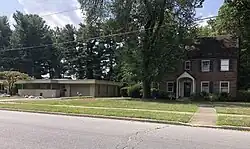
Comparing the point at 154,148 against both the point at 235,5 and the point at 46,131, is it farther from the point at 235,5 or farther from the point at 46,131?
the point at 235,5

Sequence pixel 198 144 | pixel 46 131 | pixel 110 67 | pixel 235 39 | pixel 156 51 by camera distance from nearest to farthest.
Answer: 1. pixel 198 144
2. pixel 46 131
3. pixel 156 51
4. pixel 235 39
5. pixel 110 67

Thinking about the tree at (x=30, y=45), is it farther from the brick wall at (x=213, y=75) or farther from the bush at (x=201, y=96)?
the bush at (x=201, y=96)

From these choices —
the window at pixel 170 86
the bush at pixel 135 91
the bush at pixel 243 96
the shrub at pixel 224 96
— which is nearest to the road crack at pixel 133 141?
the shrub at pixel 224 96

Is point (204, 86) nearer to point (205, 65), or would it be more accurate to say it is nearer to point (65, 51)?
point (205, 65)

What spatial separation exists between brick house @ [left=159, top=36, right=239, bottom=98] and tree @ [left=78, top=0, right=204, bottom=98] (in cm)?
461

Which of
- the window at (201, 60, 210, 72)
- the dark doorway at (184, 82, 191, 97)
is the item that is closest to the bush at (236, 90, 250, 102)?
the window at (201, 60, 210, 72)

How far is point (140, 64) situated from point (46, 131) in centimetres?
2730

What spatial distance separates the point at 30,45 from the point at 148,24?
4429cm

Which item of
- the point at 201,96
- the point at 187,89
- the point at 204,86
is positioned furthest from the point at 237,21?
the point at 187,89

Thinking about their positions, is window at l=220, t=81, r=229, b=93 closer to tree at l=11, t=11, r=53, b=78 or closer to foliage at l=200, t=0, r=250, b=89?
foliage at l=200, t=0, r=250, b=89

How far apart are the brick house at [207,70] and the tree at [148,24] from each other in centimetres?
461

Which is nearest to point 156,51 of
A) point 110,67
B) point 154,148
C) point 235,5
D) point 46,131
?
point 235,5

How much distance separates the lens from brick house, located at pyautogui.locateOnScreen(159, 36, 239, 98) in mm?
41500

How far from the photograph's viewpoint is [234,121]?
1538cm
